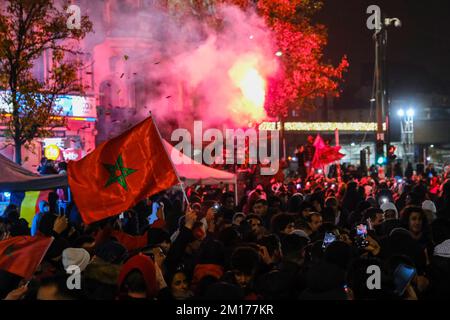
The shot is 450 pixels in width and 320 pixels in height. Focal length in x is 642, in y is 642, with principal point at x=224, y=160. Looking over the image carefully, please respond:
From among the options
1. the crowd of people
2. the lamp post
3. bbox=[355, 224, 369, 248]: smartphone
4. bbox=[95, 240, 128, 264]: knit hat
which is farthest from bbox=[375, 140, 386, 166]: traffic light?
bbox=[95, 240, 128, 264]: knit hat

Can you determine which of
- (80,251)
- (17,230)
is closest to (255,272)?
(80,251)

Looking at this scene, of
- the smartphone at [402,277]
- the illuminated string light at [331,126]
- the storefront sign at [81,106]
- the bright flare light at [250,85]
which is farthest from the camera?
the illuminated string light at [331,126]

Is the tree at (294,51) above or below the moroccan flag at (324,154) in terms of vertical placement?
above

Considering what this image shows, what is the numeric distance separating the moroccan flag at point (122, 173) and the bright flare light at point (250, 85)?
62.2 feet

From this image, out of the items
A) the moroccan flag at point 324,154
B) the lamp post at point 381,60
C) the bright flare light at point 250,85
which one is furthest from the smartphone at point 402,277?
the bright flare light at point 250,85

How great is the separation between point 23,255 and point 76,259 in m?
0.43

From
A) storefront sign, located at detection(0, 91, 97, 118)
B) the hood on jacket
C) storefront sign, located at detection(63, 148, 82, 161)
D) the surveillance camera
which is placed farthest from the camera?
storefront sign, located at detection(0, 91, 97, 118)

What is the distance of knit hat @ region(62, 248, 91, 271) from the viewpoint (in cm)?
530

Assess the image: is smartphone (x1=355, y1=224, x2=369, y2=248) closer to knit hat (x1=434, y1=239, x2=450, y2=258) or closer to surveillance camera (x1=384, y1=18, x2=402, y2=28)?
knit hat (x1=434, y1=239, x2=450, y2=258)

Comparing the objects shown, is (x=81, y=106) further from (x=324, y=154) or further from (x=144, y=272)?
(x=144, y=272)

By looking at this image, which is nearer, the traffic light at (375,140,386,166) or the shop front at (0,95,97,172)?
the traffic light at (375,140,386,166)

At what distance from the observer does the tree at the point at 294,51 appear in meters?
27.7

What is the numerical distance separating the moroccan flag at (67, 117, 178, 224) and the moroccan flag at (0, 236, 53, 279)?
976 mm

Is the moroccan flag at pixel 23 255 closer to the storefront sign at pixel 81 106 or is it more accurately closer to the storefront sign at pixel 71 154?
the storefront sign at pixel 71 154
